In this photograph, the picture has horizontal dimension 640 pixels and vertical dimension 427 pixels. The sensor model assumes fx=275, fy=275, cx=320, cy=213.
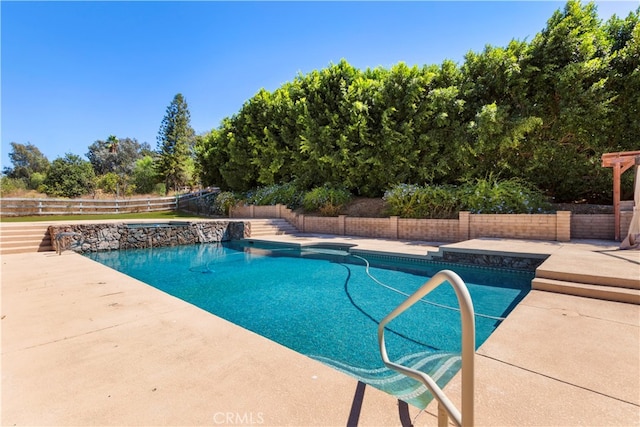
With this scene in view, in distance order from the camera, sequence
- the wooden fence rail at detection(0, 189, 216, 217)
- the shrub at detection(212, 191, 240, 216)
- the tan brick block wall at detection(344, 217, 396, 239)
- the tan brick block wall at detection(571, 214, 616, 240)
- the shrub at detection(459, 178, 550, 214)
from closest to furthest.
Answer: the tan brick block wall at detection(571, 214, 616, 240)
the shrub at detection(459, 178, 550, 214)
the tan brick block wall at detection(344, 217, 396, 239)
the wooden fence rail at detection(0, 189, 216, 217)
the shrub at detection(212, 191, 240, 216)

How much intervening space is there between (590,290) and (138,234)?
44.2ft

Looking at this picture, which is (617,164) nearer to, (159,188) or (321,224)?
(321,224)

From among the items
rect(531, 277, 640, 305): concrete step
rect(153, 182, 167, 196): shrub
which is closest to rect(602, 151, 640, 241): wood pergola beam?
rect(531, 277, 640, 305): concrete step

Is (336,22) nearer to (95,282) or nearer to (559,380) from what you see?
(95,282)

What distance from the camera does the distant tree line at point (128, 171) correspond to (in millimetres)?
29305

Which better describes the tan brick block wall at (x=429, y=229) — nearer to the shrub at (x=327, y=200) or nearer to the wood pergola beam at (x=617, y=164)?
the shrub at (x=327, y=200)

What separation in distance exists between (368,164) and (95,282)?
11.5m

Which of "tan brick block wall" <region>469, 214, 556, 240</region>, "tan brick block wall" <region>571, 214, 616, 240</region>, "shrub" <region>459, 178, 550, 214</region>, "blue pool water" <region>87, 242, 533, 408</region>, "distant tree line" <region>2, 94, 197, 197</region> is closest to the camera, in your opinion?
"blue pool water" <region>87, 242, 533, 408</region>

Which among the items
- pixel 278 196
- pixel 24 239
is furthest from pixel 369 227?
pixel 24 239

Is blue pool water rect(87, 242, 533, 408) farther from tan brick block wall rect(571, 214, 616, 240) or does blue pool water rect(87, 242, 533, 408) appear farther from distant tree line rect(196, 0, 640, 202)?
distant tree line rect(196, 0, 640, 202)

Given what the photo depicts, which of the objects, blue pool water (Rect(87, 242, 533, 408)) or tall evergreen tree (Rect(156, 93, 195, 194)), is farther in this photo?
tall evergreen tree (Rect(156, 93, 195, 194))

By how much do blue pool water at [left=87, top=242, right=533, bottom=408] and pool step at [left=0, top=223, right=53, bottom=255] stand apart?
5.18 ft

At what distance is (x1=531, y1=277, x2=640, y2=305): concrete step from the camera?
3.65m

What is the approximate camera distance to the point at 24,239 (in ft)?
27.6
